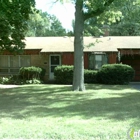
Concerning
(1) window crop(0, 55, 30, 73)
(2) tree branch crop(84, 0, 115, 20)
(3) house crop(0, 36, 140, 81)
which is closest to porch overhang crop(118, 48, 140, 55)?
(3) house crop(0, 36, 140, 81)

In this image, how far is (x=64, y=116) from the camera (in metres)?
8.56

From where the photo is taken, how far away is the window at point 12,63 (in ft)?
86.2

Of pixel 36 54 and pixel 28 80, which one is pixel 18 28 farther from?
pixel 36 54

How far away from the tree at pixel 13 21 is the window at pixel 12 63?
7.20 meters

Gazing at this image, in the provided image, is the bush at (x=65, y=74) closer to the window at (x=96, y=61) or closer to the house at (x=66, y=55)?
the house at (x=66, y=55)

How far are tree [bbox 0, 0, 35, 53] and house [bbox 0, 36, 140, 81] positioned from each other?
6.06m

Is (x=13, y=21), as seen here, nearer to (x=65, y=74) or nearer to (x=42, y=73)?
(x=65, y=74)

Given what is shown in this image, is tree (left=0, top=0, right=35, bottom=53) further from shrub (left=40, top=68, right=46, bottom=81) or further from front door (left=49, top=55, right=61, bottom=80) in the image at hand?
front door (left=49, top=55, right=61, bottom=80)

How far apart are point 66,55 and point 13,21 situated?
28.4 ft

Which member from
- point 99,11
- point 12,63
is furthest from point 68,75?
point 99,11

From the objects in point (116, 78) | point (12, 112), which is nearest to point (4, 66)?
point (116, 78)

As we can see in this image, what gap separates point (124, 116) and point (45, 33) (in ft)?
179

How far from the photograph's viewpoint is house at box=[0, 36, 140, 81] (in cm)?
2434

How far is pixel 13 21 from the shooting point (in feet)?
55.4
